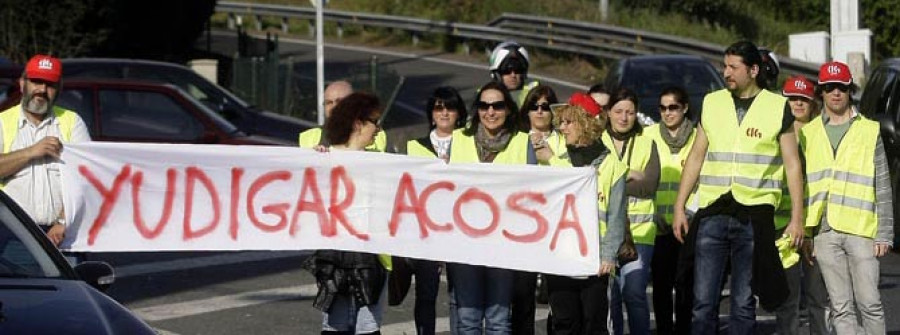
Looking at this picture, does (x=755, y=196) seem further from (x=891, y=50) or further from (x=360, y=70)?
(x=891, y=50)

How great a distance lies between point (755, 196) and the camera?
977 cm

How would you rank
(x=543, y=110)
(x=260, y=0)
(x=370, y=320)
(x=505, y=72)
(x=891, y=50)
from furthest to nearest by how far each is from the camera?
(x=260, y=0)
(x=891, y=50)
(x=505, y=72)
(x=543, y=110)
(x=370, y=320)

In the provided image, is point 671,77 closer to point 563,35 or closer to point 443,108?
point 443,108

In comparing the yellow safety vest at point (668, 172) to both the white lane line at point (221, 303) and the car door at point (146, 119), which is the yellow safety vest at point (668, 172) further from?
the car door at point (146, 119)

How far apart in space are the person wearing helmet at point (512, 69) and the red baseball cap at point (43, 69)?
3341 millimetres

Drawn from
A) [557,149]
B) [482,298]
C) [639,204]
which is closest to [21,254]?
[482,298]

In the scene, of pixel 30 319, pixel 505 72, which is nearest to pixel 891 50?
pixel 505 72

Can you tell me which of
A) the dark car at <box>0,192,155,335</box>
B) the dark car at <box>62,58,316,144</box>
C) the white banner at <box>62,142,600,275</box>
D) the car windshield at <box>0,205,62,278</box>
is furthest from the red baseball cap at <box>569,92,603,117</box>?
the dark car at <box>62,58,316,144</box>

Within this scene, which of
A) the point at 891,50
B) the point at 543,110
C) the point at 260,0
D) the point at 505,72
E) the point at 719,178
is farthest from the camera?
the point at 260,0

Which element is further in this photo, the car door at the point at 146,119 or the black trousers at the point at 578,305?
the car door at the point at 146,119

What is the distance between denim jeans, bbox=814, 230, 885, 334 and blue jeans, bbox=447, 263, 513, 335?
5.70 feet

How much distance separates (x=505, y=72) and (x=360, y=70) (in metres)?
18.1

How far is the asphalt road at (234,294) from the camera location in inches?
483

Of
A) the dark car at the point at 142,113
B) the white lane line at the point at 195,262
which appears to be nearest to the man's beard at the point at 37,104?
the white lane line at the point at 195,262
